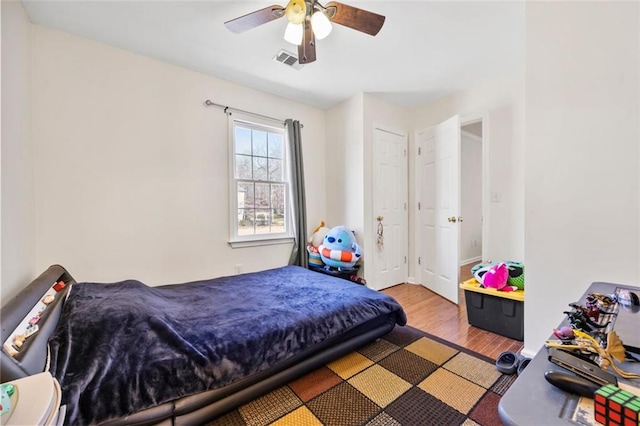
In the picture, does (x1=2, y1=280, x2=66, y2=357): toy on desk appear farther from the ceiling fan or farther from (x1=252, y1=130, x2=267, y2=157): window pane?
(x1=252, y1=130, x2=267, y2=157): window pane

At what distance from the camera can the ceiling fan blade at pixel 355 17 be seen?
63.0 inches

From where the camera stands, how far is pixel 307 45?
185cm

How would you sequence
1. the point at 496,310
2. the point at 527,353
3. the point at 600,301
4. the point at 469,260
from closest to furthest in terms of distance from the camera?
the point at 600,301, the point at 527,353, the point at 496,310, the point at 469,260

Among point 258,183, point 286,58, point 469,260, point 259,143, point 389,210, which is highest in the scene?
point 286,58

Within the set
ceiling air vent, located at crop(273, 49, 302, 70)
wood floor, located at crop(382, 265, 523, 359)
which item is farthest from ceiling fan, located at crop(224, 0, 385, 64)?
wood floor, located at crop(382, 265, 523, 359)

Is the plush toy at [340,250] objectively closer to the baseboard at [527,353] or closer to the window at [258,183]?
the window at [258,183]

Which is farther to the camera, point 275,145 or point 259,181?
point 275,145

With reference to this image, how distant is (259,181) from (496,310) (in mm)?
2830

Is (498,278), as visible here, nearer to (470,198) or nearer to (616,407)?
(616,407)

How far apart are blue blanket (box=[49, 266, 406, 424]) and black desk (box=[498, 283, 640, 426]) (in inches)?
48.8

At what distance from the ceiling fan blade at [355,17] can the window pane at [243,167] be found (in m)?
1.87

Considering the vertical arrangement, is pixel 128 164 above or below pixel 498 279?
above

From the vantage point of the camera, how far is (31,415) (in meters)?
0.62

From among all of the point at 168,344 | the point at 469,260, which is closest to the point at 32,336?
the point at 168,344
